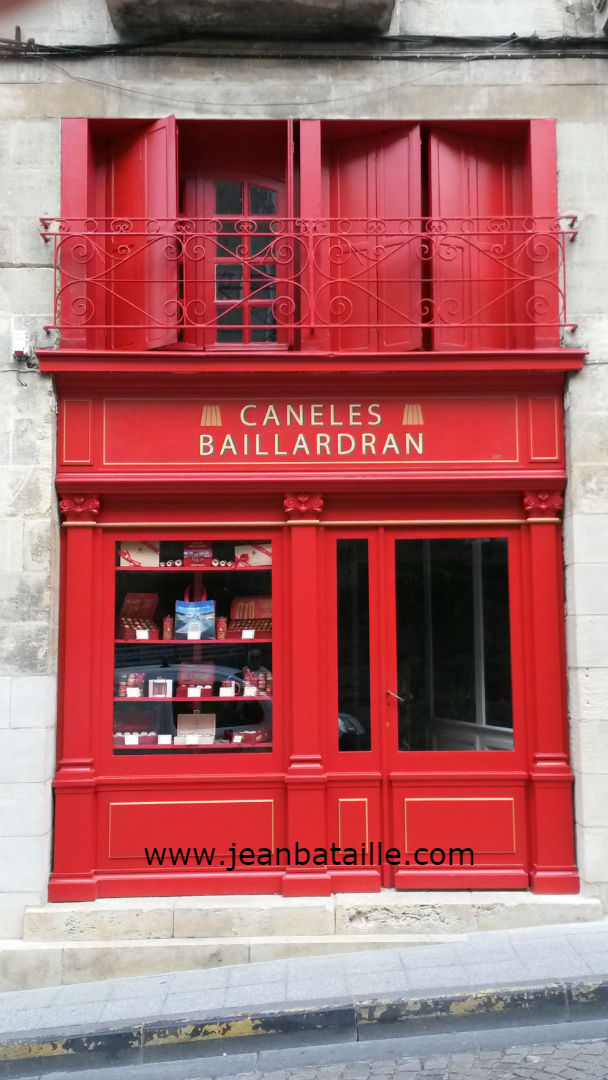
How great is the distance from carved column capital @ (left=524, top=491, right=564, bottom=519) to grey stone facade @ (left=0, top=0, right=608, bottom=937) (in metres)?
0.09

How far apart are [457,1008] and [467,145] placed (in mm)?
6151

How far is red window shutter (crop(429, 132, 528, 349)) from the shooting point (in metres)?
7.36

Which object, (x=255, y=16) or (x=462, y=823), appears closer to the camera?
(x=462, y=823)

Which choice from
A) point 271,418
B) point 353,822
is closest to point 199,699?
point 353,822

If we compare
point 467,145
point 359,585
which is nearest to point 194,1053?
point 359,585

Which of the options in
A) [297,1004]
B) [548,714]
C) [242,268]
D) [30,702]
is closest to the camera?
[297,1004]

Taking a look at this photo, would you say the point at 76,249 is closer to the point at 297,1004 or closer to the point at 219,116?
the point at 219,116

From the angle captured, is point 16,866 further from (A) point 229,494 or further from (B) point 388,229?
(B) point 388,229

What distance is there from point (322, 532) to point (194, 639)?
125cm

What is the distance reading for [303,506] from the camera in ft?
23.2

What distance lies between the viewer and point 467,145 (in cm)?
755

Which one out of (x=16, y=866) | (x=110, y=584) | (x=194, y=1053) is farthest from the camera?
(x=110, y=584)

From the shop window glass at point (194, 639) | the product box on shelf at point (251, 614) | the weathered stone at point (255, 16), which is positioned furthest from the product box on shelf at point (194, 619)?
the weathered stone at point (255, 16)

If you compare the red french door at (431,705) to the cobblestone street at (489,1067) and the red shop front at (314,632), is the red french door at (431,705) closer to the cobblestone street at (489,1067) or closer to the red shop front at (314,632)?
the red shop front at (314,632)
